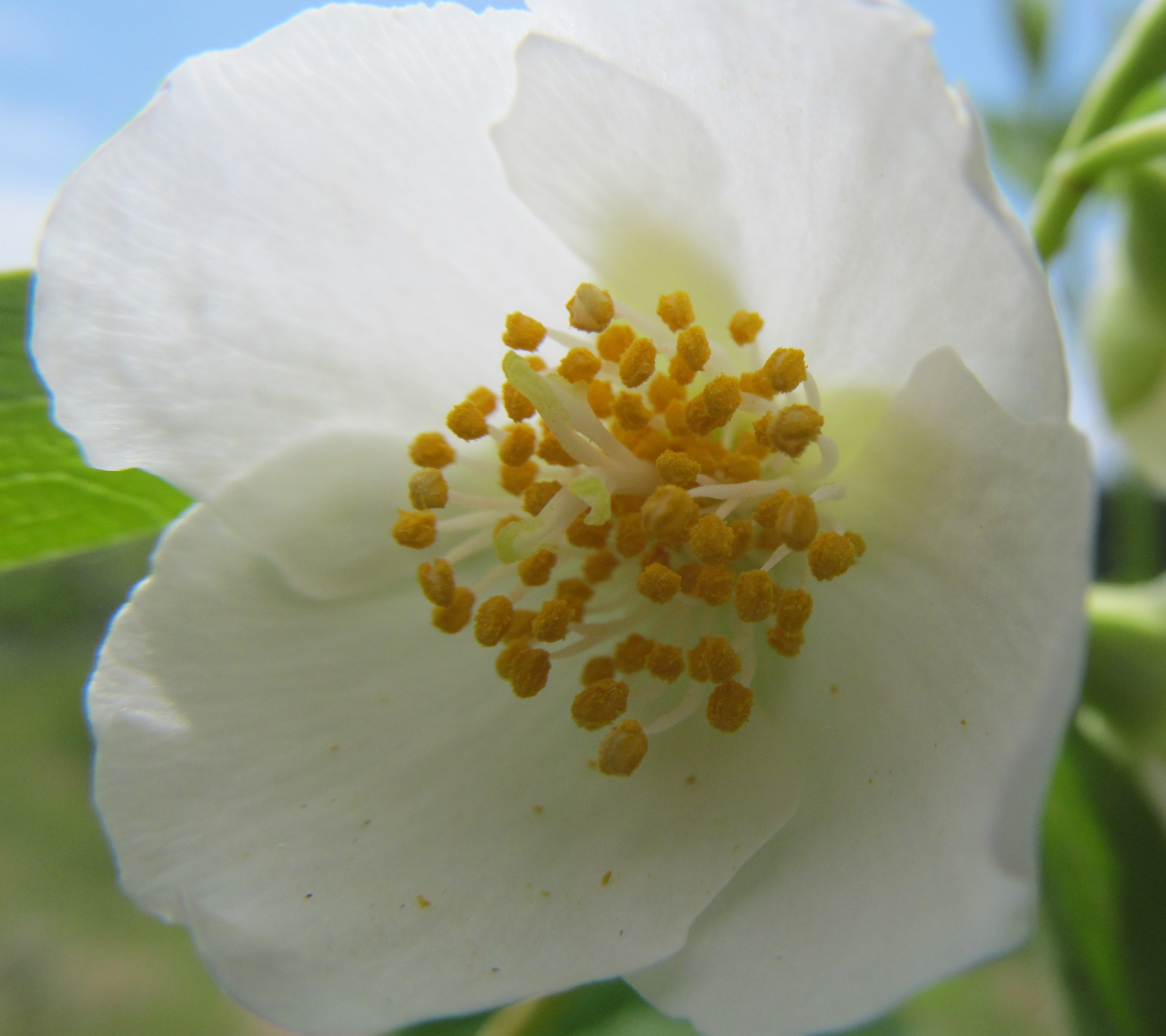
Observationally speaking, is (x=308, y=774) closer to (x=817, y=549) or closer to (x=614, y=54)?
(x=817, y=549)

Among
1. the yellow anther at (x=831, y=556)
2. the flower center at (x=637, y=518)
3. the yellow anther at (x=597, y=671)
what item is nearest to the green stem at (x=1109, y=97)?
the flower center at (x=637, y=518)

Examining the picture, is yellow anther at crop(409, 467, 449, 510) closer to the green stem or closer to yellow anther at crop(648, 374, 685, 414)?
yellow anther at crop(648, 374, 685, 414)

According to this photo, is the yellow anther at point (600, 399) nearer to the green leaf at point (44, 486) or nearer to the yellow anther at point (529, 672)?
the yellow anther at point (529, 672)

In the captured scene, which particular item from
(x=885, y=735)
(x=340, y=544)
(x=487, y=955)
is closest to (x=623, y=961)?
(x=487, y=955)

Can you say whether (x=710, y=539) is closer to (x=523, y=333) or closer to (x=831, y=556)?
(x=831, y=556)

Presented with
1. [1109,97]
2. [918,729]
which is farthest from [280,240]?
[1109,97]

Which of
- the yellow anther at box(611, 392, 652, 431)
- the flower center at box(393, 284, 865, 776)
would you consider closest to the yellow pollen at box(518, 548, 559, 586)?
the flower center at box(393, 284, 865, 776)
